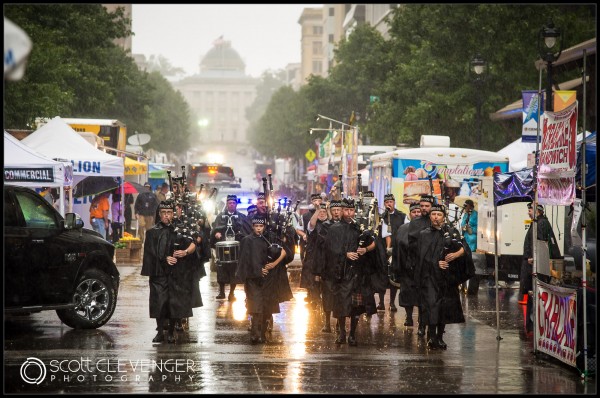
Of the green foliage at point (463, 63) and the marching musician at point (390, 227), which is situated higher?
the green foliage at point (463, 63)

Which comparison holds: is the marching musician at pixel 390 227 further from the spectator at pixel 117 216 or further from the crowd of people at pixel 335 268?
the spectator at pixel 117 216

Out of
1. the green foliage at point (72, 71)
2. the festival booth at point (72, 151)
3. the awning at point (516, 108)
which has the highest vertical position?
the green foliage at point (72, 71)

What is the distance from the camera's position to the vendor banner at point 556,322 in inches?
463

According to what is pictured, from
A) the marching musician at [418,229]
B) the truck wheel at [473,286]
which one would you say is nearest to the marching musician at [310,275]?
the marching musician at [418,229]

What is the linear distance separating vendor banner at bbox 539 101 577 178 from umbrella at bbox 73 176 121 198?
1800cm

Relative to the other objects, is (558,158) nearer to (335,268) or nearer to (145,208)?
(335,268)

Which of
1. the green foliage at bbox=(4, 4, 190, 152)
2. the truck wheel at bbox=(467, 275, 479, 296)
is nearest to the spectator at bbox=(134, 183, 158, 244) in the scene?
the green foliage at bbox=(4, 4, 190, 152)

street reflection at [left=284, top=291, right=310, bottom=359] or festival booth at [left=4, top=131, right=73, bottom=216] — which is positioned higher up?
festival booth at [left=4, top=131, right=73, bottom=216]

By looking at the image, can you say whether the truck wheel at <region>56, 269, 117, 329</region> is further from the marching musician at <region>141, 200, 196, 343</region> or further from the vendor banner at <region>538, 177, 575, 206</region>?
the vendor banner at <region>538, 177, 575, 206</region>

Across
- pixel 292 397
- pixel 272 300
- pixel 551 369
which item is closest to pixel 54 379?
pixel 292 397

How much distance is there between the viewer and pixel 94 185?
97.1 ft

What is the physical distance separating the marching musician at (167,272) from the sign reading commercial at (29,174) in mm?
4762

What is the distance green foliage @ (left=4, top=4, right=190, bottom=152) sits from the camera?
91.1 feet

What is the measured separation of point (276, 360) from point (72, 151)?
509 inches
